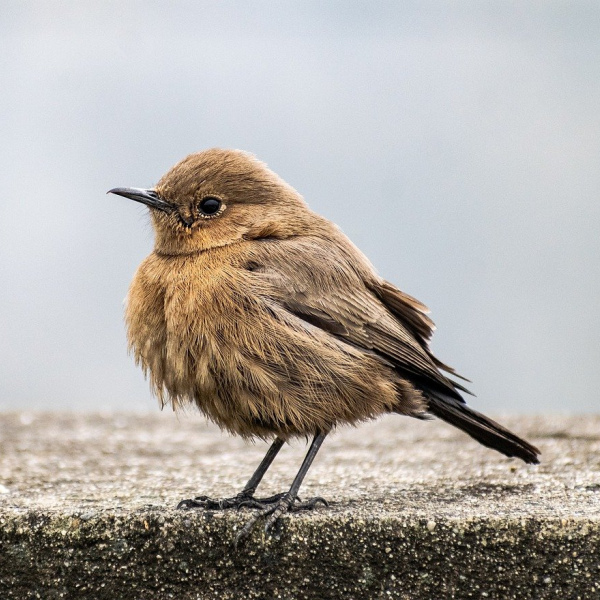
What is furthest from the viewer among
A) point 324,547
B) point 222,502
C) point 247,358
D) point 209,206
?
point 209,206

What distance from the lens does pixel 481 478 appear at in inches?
173

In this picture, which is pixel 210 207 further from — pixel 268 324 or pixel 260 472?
pixel 260 472

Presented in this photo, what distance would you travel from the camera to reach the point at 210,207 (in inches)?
173

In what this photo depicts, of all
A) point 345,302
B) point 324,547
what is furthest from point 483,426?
point 324,547

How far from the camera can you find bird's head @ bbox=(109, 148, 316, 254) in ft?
14.3

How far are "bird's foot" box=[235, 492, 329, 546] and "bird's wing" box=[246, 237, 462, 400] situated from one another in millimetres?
734

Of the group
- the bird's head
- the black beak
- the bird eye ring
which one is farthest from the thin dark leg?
the black beak

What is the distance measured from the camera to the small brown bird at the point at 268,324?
3.90 meters

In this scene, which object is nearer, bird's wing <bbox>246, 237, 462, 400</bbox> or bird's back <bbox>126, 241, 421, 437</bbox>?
bird's back <bbox>126, 241, 421, 437</bbox>

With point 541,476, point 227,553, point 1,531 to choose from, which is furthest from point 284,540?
point 541,476

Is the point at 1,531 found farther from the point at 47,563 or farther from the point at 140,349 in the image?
the point at 140,349

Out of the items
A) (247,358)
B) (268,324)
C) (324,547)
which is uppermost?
(268,324)

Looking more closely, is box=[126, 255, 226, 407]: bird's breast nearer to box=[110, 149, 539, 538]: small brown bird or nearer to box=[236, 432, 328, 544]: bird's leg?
box=[110, 149, 539, 538]: small brown bird

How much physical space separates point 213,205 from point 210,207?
0.6 inches
